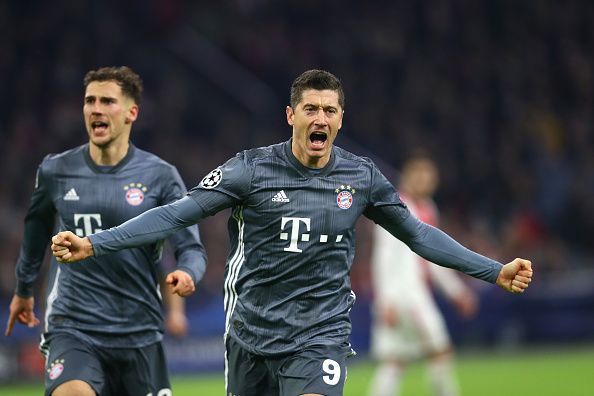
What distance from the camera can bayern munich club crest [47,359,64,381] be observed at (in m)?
6.07

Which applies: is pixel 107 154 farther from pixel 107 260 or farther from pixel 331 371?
pixel 331 371

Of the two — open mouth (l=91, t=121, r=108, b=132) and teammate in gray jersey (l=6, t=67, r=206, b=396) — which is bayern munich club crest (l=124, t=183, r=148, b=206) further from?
open mouth (l=91, t=121, r=108, b=132)

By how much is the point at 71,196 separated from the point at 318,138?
1598mm

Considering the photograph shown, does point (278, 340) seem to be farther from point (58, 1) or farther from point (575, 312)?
point (58, 1)

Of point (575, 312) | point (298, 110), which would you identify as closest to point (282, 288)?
point (298, 110)

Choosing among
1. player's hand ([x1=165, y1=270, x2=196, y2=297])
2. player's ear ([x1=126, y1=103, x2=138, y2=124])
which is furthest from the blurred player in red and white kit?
player's hand ([x1=165, y1=270, x2=196, y2=297])

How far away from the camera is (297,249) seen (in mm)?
5812

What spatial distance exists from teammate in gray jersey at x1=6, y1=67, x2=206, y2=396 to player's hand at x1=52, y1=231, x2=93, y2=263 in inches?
36.4

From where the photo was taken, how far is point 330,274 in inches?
231

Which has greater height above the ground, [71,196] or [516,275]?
[71,196]

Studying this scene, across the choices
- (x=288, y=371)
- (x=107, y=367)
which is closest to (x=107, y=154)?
(x=107, y=367)

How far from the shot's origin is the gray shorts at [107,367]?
6094 millimetres

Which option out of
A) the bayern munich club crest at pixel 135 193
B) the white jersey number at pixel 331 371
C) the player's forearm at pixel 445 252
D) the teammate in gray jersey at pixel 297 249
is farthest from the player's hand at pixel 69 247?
the player's forearm at pixel 445 252

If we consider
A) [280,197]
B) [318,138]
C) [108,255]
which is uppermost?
[318,138]
